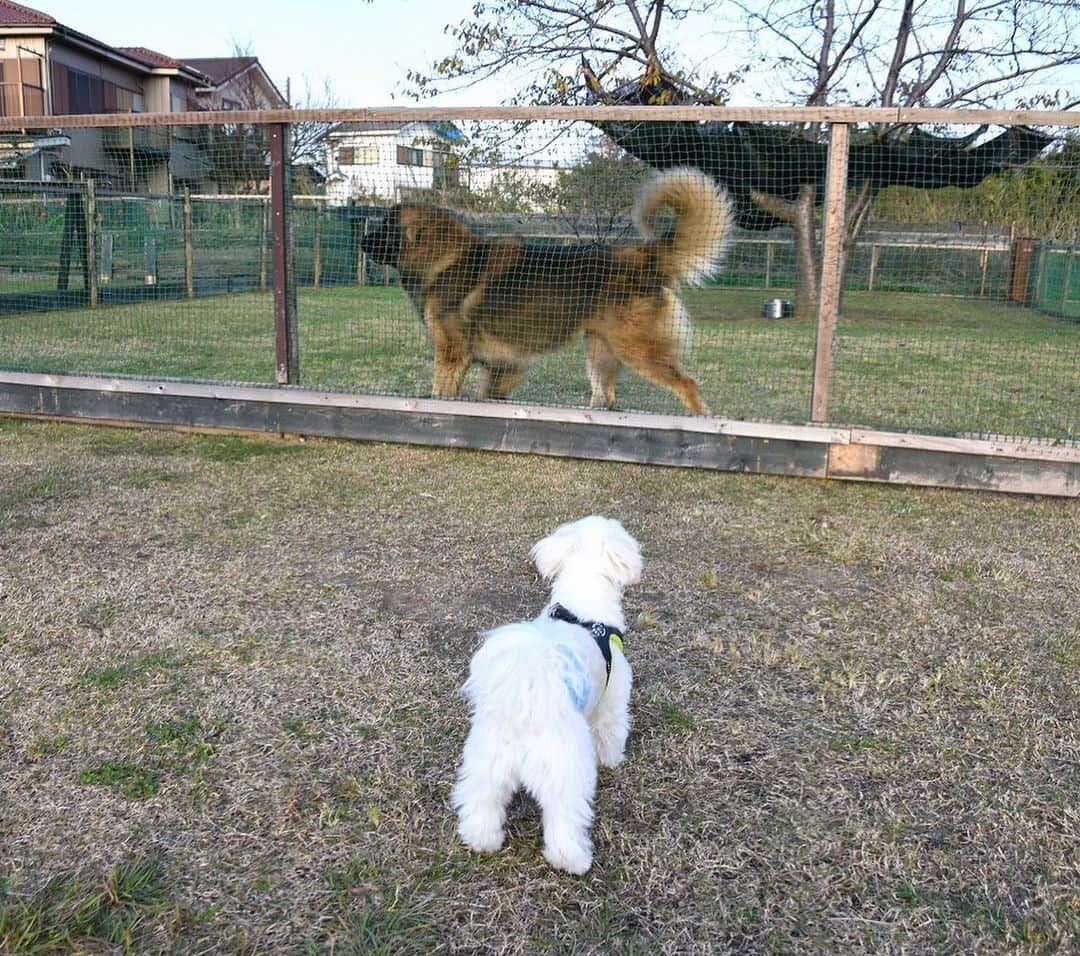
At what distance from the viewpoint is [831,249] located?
461 cm

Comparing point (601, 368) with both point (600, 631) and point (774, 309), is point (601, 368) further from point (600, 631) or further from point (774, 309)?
point (774, 309)

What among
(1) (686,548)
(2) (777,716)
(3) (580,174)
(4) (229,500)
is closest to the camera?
(2) (777,716)

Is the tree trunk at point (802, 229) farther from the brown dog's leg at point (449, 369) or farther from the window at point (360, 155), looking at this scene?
the window at point (360, 155)

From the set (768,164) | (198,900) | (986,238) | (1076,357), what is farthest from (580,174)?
(1076,357)

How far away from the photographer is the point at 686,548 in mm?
3891

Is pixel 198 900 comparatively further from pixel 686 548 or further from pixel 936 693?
pixel 686 548

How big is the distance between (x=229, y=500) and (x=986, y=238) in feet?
16.6

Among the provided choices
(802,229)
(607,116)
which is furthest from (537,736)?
(802,229)

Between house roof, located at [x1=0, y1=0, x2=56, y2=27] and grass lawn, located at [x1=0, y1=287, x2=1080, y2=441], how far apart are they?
23.5m

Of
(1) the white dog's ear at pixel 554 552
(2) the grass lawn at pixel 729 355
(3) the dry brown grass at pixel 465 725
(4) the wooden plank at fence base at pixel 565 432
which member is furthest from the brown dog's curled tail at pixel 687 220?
(1) the white dog's ear at pixel 554 552

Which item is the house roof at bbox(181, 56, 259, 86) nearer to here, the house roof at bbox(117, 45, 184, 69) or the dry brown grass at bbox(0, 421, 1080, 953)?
the house roof at bbox(117, 45, 184, 69)

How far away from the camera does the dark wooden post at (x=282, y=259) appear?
5.23 meters

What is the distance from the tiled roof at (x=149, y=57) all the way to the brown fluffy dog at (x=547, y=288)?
108 ft

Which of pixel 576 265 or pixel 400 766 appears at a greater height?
pixel 576 265
